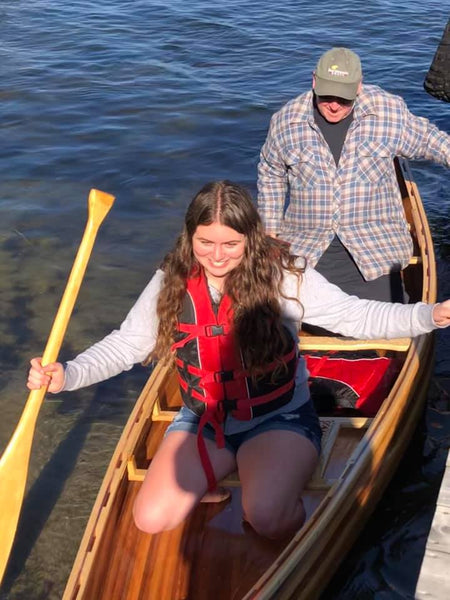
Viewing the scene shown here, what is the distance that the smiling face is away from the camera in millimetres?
3605

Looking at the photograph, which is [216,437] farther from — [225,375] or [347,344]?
[347,344]

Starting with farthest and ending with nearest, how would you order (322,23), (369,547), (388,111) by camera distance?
(322,23)
(388,111)
(369,547)

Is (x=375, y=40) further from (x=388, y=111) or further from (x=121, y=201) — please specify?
(x=388, y=111)

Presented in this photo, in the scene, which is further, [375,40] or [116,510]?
Result: [375,40]

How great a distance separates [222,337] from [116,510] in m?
0.98


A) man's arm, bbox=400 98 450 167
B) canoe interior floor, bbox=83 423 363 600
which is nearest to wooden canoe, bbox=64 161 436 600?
canoe interior floor, bbox=83 423 363 600

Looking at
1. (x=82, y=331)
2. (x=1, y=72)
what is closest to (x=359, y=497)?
(x=82, y=331)

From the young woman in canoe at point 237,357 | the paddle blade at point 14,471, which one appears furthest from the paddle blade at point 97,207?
the paddle blade at point 14,471

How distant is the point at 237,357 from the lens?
12.8 ft

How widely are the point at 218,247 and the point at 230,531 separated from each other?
4.74 ft

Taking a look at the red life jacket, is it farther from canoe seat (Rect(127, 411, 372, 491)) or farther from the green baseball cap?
the green baseball cap

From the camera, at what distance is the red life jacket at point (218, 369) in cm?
387

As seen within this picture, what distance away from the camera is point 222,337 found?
3.87m

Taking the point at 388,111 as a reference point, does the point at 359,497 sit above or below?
below
